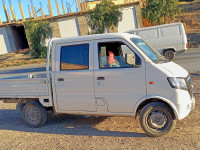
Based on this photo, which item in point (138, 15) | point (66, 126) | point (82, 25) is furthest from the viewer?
point (82, 25)

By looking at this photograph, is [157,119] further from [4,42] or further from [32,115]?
[4,42]

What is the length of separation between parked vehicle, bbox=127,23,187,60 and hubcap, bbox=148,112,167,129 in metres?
11.3

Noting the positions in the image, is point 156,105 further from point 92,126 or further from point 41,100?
point 41,100

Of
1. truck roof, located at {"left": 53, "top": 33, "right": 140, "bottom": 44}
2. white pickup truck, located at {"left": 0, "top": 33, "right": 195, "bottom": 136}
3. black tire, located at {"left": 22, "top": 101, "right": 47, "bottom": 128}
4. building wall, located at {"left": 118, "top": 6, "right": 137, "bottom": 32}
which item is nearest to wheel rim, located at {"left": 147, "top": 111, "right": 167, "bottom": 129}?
white pickup truck, located at {"left": 0, "top": 33, "right": 195, "bottom": 136}

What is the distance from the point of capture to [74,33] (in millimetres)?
32875

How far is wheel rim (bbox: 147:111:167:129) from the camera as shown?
4.16 metres

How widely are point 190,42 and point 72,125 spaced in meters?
20.3

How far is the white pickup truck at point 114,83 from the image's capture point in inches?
158

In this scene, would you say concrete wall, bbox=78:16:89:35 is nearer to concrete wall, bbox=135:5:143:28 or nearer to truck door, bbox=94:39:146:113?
concrete wall, bbox=135:5:143:28

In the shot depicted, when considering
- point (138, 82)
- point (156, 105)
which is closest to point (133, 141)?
point (156, 105)

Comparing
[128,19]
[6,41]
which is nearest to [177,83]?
[128,19]

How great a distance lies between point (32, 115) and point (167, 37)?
1183 cm

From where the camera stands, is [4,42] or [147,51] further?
[4,42]

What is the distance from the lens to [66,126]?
5301 mm
